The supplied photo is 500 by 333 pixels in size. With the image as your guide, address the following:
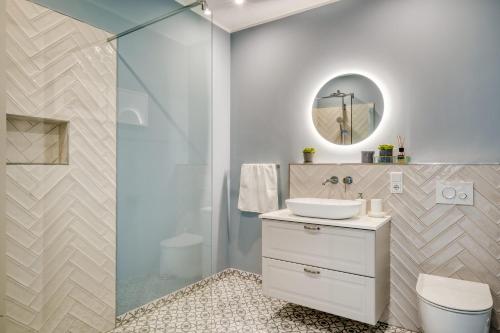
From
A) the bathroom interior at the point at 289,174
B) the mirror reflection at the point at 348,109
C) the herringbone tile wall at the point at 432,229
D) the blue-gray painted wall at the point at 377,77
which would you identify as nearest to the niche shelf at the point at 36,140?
the bathroom interior at the point at 289,174

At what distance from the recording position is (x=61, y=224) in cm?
176

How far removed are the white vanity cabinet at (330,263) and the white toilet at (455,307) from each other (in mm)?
285

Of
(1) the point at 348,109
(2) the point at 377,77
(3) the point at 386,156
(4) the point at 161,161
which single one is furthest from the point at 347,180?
(4) the point at 161,161

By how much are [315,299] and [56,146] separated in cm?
191

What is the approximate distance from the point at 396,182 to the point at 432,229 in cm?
39

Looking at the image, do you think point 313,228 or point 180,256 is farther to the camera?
point 180,256

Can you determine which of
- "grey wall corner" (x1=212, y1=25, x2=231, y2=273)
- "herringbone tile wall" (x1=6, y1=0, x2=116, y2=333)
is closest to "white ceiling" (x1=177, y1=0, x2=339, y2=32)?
"grey wall corner" (x1=212, y1=25, x2=231, y2=273)

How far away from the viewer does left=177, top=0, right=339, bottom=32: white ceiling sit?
2.64 metres

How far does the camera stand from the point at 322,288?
202 cm

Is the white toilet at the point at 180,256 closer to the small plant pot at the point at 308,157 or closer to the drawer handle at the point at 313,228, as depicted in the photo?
the drawer handle at the point at 313,228

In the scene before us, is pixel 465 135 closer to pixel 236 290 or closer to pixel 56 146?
pixel 236 290

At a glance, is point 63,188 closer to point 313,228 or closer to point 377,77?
point 313,228

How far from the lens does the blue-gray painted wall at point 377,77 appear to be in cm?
201

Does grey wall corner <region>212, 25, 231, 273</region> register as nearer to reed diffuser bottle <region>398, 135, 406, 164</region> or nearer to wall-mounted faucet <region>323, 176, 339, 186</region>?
wall-mounted faucet <region>323, 176, 339, 186</region>
